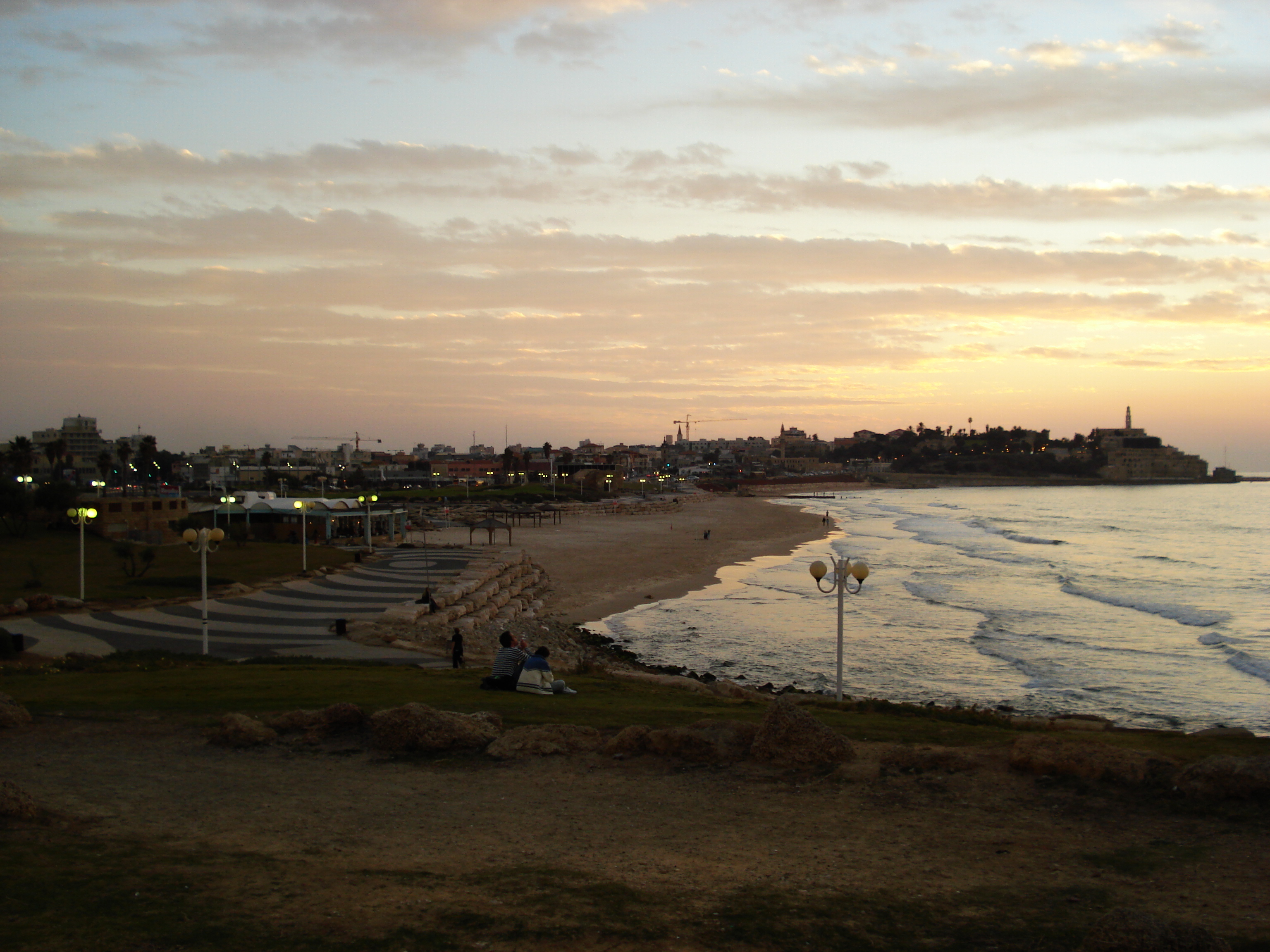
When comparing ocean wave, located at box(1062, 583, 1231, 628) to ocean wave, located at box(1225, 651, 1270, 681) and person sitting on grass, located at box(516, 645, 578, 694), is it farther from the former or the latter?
person sitting on grass, located at box(516, 645, 578, 694)

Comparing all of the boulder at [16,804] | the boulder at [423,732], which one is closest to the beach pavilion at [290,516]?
the boulder at [423,732]

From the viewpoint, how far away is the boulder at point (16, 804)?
6.18 m

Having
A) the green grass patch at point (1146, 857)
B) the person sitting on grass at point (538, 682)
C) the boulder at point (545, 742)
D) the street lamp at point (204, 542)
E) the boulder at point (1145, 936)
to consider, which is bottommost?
the person sitting on grass at point (538, 682)

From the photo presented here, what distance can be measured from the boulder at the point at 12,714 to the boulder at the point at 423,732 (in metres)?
3.79

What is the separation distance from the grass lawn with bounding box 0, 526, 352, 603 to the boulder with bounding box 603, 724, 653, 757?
18210mm

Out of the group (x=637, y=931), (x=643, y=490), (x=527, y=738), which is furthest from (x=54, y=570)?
(x=643, y=490)

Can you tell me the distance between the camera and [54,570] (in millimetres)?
26203

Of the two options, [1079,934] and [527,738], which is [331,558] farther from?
[1079,934]

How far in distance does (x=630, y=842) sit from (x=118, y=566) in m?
27.3

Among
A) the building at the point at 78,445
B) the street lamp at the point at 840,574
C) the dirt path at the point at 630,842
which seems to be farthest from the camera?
the building at the point at 78,445

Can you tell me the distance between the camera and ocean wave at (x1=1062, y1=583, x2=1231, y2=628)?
28328 mm

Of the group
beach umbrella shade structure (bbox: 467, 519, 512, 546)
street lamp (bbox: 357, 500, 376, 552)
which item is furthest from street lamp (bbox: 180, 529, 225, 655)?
beach umbrella shade structure (bbox: 467, 519, 512, 546)

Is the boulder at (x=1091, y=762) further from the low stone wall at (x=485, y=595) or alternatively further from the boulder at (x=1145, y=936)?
the low stone wall at (x=485, y=595)

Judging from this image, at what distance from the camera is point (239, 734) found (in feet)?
29.6
